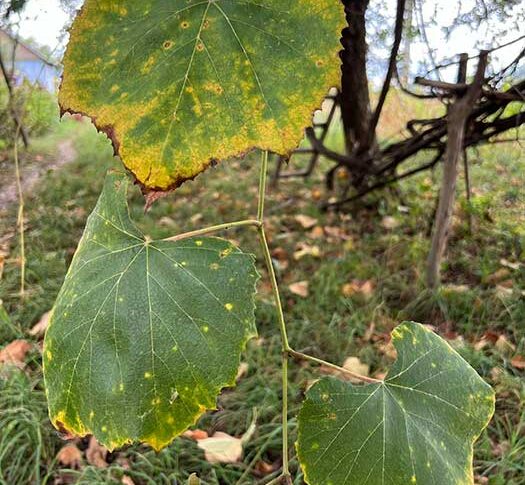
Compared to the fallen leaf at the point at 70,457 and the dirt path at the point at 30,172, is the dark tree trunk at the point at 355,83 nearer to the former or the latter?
the fallen leaf at the point at 70,457

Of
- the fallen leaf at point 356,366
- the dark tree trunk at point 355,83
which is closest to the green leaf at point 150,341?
the dark tree trunk at point 355,83

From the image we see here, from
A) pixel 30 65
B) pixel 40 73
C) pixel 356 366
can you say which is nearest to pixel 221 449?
pixel 356 366

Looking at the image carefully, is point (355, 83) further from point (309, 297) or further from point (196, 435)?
point (196, 435)

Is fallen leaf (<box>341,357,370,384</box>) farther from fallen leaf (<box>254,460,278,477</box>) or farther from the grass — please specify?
fallen leaf (<box>254,460,278,477</box>)

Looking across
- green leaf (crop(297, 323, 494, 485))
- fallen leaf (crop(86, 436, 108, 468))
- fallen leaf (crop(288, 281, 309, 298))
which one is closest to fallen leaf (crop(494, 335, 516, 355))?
fallen leaf (crop(288, 281, 309, 298))

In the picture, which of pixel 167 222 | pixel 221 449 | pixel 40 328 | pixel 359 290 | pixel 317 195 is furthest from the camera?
pixel 317 195

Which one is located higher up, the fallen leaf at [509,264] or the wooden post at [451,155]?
the wooden post at [451,155]

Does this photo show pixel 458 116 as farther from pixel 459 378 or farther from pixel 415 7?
pixel 459 378
